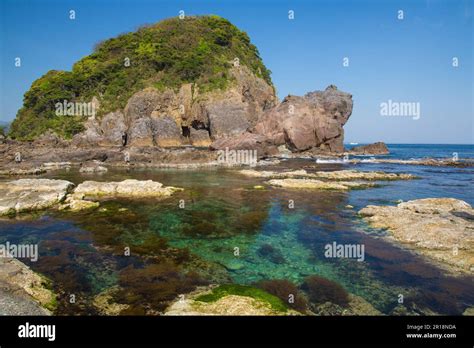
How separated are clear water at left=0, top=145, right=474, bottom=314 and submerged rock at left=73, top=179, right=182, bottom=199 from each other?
2.29m

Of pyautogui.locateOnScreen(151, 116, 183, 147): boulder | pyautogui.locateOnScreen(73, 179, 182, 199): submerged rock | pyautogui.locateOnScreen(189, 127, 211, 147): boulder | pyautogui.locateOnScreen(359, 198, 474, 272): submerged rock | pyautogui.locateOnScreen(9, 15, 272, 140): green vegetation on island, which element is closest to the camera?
pyautogui.locateOnScreen(359, 198, 474, 272): submerged rock

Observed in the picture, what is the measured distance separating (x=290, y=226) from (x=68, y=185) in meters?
19.3

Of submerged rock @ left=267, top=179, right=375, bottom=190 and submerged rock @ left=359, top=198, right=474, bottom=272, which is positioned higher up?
submerged rock @ left=267, top=179, right=375, bottom=190

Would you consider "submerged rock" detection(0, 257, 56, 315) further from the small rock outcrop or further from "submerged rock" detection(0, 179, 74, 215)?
the small rock outcrop

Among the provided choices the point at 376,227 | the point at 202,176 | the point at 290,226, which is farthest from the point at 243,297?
the point at 202,176

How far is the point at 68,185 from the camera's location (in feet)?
83.4

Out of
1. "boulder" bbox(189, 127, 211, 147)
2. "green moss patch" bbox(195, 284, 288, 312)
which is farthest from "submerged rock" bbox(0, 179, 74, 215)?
"boulder" bbox(189, 127, 211, 147)

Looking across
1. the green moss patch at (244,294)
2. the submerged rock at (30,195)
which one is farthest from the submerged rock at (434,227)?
the submerged rock at (30,195)

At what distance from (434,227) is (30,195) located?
25497 mm

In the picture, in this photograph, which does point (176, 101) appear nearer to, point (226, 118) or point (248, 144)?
point (226, 118)

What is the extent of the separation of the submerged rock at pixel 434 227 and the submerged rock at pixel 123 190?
16.7m

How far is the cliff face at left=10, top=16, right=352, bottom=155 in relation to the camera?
6775 cm

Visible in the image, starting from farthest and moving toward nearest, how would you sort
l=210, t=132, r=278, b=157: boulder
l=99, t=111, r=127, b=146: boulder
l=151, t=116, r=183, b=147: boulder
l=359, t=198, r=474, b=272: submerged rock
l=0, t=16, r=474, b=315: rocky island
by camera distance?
l=151, t=116, r=183, b=147: boulder
l=99, t=111, r=127, b=146: boulder
l=210, t=132, r=278, b=157: boulder
l=359, t=198, r=474, b=272: submerged rock
l=0, t=16, r=474, b=315: rocky island

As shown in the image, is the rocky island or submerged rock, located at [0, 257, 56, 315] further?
the rocky island
